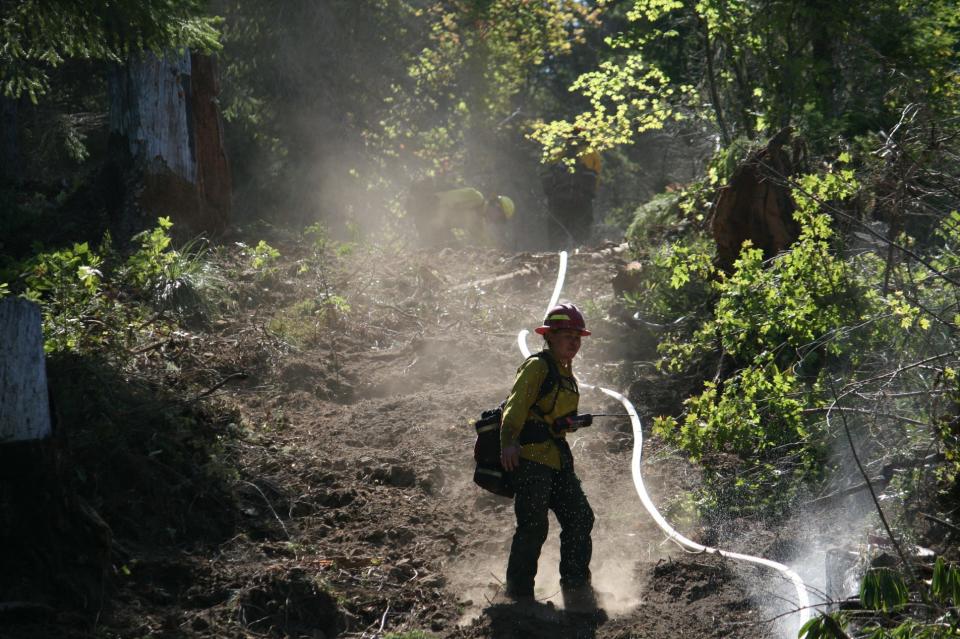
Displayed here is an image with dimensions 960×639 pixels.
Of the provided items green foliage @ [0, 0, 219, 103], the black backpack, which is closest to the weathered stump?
the black backpack

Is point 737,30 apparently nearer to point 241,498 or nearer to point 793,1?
point 793,1

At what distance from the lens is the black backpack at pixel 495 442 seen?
18.0ft

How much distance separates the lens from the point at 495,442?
5613 mm

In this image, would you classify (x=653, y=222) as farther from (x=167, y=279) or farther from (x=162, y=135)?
Answer: (x=162, y=135)

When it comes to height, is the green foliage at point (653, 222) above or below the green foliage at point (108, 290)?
above

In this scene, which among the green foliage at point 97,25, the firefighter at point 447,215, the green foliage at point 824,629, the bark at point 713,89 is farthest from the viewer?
the firefighter at point 447,215

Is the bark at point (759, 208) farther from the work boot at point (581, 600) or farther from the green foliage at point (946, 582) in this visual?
the green foliage at point (946, 582)

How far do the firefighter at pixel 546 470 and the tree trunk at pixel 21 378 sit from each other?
2.53m

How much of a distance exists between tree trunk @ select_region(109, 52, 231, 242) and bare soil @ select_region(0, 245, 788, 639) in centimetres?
149

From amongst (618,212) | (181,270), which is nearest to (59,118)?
(181,270)

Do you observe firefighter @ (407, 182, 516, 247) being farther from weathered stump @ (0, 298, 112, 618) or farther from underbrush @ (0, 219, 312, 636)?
weathered stump @ (0, 298, 112, 618)

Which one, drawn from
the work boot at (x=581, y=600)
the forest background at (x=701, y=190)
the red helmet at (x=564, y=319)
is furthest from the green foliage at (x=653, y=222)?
the work boot at (x=581, y=600)

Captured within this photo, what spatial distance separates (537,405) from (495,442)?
1.23 feet

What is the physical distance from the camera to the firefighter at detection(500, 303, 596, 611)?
5411 millimetres
